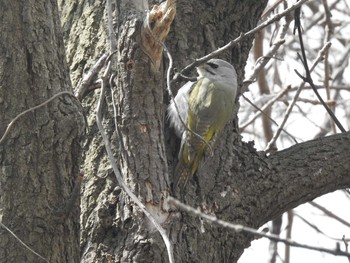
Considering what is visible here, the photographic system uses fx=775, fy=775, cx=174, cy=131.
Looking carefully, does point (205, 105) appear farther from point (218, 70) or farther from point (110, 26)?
point (110, 26)

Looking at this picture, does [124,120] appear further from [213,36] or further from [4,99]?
[213,36]

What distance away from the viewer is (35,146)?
→ 2740 mm

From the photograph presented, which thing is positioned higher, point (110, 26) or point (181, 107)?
point (181, 107)

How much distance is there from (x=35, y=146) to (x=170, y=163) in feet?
4.47

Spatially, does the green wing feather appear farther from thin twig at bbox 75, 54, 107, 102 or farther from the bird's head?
thin twig at bbox 75, 54, 107, 102

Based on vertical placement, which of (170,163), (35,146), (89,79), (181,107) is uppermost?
(181,107)

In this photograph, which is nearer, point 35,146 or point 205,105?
point 35,146

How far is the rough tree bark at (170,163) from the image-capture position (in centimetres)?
302

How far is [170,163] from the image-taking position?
4.02m

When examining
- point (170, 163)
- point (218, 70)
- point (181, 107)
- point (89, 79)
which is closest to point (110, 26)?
point (89, 79)

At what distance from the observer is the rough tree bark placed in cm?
302

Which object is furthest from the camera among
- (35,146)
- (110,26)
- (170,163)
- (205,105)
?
(205,105)

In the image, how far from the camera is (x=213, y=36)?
4008mm

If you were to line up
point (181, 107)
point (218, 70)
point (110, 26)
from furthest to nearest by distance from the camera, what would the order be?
1. point (181, 107)
2. point (218, 70)
3. point (110, 26)
